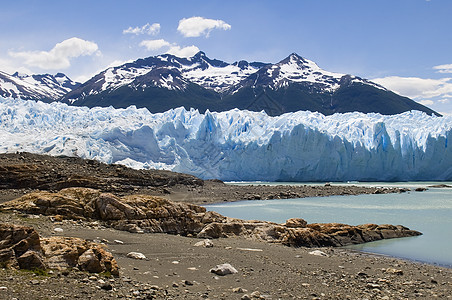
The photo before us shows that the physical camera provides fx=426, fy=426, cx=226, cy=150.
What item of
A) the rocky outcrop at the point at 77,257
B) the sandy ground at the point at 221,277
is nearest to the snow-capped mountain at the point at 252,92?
the sandy ground at the point at 221,277

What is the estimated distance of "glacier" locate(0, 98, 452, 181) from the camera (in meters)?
36.0

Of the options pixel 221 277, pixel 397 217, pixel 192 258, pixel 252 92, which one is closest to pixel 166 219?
pixel 192 258

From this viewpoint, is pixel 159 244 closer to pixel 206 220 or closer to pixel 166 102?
pixel 206 220

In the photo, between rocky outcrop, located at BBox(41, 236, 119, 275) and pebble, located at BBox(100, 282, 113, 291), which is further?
rocky outcrop, located at BBox(41, 236, 119, 275)

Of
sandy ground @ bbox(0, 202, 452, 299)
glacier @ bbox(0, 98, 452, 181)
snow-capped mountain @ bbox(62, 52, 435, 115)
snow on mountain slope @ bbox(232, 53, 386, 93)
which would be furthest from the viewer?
snow on mountain slope @ bbox(232, 53, 386, 93)

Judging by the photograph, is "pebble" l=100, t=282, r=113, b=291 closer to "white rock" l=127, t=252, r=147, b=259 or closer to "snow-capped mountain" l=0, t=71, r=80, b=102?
"white rock" l=127, t=252, r=147, b=259

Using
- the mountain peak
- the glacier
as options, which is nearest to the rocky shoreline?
the glacier

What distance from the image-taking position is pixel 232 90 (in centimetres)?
13362

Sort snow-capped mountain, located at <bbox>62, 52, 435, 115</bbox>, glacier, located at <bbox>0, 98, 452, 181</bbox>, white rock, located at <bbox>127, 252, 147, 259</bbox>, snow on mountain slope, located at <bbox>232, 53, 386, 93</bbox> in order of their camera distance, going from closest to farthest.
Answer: white rock, located at <bbox>127, 252, 147, 259</bbox>, glacier, located at <bbox>0, 98, 452, 181</bbox>, snow-capped mountain, located at <bbox>62, 52, 435, 115</bbox>, snow on mountain slope, located at <bbox>232, 53, 386, 93</bbox>

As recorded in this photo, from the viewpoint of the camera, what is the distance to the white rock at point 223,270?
17.6 feet

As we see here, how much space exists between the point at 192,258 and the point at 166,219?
291cm

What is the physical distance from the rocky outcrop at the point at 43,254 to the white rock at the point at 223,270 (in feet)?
4.45

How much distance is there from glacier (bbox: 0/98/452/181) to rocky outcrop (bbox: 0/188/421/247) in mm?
25564

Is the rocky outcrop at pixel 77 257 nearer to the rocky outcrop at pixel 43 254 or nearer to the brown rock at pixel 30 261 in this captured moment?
the rocky outcrop at pixel 43 254
